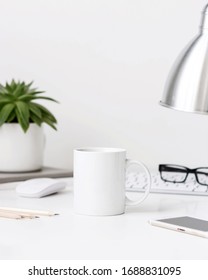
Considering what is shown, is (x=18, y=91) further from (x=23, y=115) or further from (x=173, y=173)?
(x=173, y=173)

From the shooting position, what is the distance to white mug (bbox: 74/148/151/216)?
90 centimetres

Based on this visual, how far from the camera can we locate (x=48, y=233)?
2.56 feet

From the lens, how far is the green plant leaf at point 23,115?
4.22 feet

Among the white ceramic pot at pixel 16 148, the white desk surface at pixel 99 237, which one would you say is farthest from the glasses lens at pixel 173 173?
the white ceramic pot at pixel 16 148

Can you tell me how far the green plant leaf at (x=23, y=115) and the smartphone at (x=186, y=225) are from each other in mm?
536

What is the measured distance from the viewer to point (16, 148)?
130 cm

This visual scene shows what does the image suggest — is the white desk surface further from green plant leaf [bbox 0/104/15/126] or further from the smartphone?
green plant leaf [bbox 0/104/15/126]

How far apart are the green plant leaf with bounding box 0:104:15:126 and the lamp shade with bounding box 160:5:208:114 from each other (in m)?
0.58

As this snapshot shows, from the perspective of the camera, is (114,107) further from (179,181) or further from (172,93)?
(172,93)

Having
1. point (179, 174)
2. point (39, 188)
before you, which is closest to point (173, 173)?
point (179, 174)

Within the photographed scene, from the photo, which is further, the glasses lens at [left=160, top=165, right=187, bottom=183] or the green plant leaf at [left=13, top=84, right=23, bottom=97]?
the green plant leaf at [left=13, top=84, right=23, bottom=97]

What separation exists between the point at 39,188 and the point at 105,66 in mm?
619

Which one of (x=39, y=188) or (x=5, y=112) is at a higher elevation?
(x=5, y=112)

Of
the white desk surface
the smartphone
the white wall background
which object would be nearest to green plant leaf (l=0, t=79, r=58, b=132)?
the white wall background
